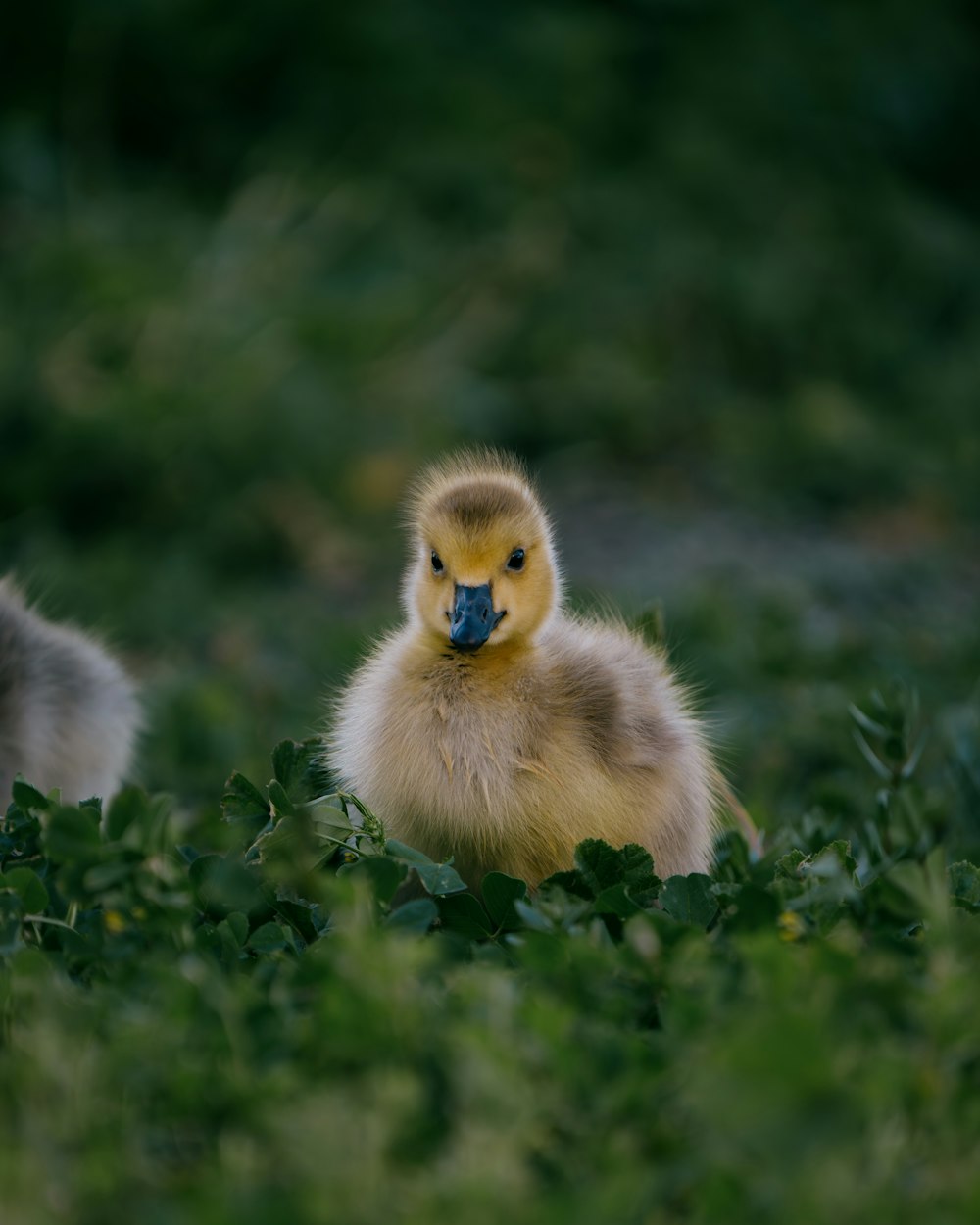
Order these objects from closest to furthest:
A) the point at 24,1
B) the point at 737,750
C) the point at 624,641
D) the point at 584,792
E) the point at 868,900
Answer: the point at 868,900 → the point at 584,792 → the point at 624,641 → the point at 737,750 → the point at 24,1

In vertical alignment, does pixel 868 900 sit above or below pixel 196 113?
below

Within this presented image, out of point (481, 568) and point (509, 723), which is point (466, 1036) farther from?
point (481, 568)

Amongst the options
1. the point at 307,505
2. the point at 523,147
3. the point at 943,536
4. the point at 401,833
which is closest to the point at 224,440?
the point at 307,505

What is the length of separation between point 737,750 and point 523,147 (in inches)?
273

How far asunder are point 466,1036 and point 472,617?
128 centimetres

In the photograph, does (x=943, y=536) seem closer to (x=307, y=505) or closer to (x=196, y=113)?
(x=307, y=505)

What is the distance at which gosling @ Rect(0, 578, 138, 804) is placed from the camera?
133 inches

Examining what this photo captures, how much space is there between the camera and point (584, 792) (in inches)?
101

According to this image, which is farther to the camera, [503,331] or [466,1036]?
[503,331]

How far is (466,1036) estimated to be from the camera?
153cm

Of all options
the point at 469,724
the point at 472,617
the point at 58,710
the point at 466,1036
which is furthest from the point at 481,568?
the point at 466,1036

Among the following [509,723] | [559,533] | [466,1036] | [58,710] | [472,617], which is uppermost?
[559,533]

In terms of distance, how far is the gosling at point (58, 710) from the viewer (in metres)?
3.37

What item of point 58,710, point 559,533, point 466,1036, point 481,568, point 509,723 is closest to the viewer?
point 466,1036
